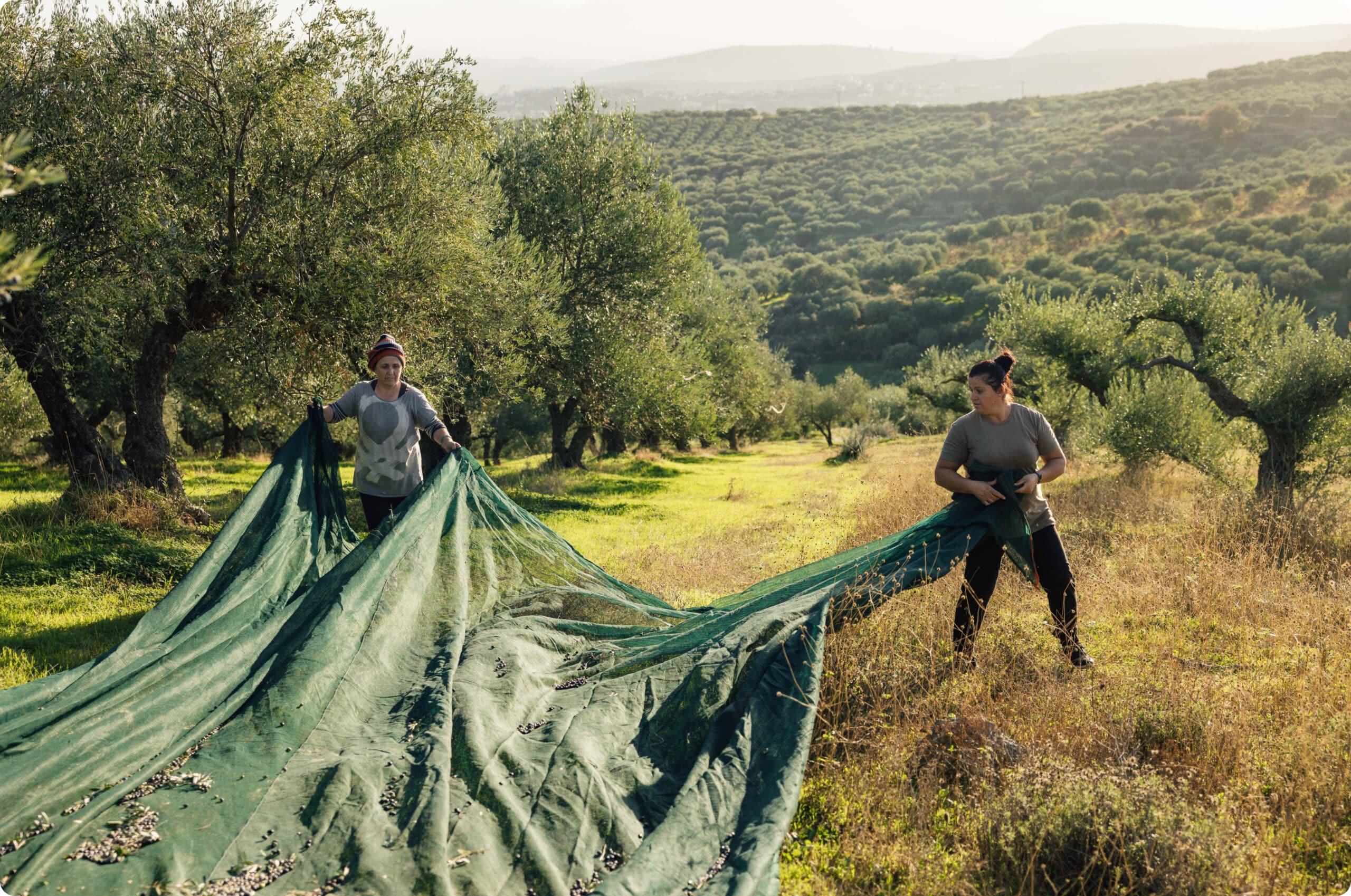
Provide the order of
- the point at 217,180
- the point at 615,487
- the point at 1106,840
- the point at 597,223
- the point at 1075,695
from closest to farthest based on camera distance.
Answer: the point at 1106,840, the point at 1075,695, the point at 217,180, the point at 597,223, the point at 615,487

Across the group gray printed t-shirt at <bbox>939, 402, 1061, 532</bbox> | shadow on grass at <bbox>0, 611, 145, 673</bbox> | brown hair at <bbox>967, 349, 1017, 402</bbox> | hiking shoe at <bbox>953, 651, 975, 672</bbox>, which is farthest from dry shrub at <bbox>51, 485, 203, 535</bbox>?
brown hair at <bbox>967, 349, 1017, 402</bbox>

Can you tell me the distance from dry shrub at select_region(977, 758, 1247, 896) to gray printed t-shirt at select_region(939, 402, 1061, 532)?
7.73 feet

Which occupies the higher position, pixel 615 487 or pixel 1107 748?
pixel 1107 748

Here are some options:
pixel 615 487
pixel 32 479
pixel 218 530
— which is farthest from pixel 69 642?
pixel 615 487

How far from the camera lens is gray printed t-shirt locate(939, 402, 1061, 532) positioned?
21.1 feet

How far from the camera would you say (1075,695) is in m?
5.86

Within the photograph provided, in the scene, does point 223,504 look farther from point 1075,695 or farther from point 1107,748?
point 1107,748

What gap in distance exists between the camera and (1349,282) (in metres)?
62.3

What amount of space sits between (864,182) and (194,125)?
5385 inches

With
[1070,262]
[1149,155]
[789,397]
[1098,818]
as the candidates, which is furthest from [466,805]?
[1149,155]

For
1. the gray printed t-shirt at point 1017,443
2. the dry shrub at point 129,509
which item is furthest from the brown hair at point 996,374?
the dry shrub at point 129,509

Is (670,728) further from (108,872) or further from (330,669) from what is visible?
(108,872)

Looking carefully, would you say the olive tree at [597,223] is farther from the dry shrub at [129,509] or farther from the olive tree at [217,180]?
the dry shrub at [129,509]

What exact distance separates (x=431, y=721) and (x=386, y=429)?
3.41 meters
